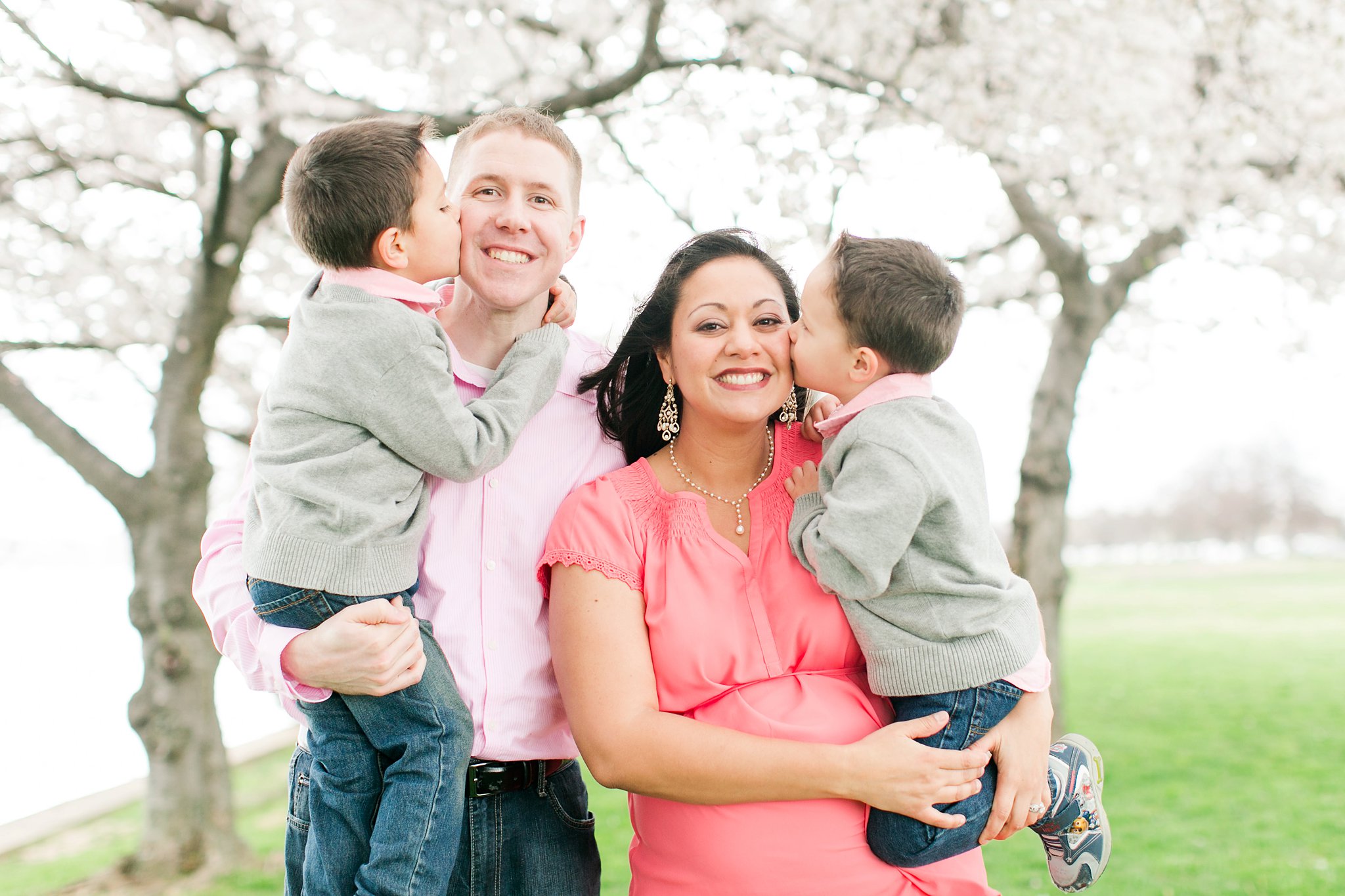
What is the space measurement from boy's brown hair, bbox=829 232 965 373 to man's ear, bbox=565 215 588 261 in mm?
587

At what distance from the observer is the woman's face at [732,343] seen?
2035 mm

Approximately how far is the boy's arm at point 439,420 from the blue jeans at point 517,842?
2.13 ft

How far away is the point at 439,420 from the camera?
1.75m

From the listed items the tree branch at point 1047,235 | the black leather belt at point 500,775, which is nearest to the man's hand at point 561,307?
the black leather belt at point 500,775

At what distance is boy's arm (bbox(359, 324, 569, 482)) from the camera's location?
1755 mm

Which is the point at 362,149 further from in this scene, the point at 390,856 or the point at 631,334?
the point at 390,856

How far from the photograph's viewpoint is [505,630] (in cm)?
191

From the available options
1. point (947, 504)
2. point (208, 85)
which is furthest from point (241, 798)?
point (947, 504)

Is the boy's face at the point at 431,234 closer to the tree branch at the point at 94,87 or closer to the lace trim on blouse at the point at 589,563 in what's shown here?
the lace trim on blouse at the point at 589,563

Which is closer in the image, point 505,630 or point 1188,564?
point 505,630

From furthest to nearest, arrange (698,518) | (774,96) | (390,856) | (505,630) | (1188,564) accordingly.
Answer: (1188,564)
(774,96)
(698,518)
(505,630)
(390,856)

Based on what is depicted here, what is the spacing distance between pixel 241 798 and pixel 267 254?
190 inches

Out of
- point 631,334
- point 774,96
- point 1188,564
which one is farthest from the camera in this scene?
point 1188,564

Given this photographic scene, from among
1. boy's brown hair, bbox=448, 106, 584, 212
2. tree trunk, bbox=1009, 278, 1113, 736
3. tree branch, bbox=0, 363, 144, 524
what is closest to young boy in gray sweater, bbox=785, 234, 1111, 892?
boy's brown hair, bbox=448, 106, 584, 212
